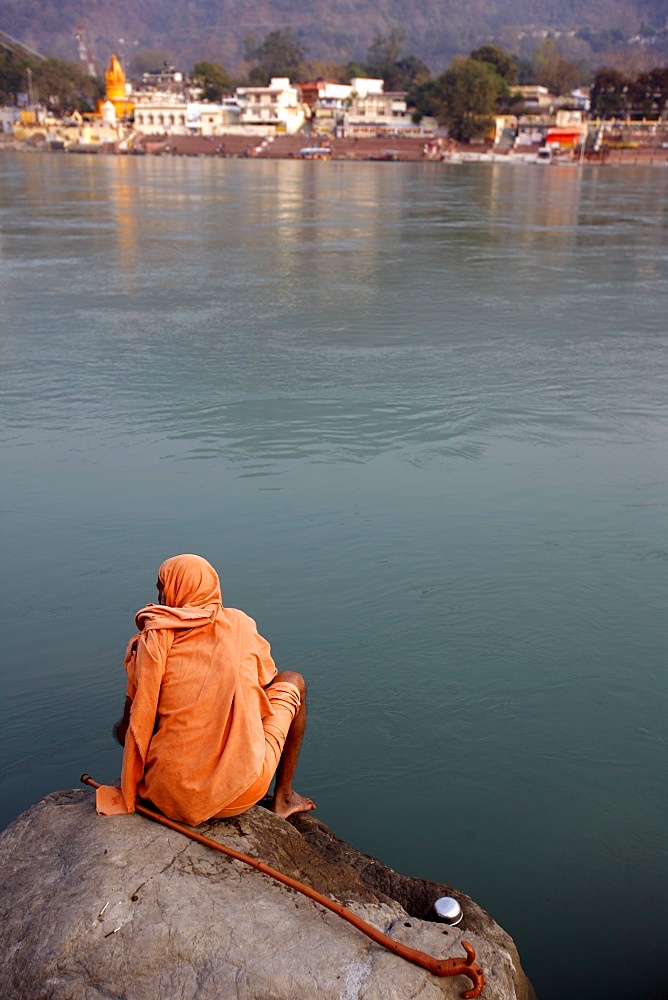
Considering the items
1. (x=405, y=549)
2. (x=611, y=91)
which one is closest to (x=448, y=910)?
(x=405, y=549)

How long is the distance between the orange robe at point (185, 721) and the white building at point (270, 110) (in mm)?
82083

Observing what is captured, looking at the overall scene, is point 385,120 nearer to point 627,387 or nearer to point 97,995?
point 627,387

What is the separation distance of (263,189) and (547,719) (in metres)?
31.4

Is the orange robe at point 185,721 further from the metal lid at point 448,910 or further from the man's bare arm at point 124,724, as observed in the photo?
the metal lid at point 448,910

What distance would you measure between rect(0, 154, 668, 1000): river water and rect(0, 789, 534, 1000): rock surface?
0.69 m

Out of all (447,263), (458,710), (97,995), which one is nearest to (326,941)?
(97,995)

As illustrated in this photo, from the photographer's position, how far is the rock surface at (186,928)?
1.76 meters

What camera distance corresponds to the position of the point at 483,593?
4.25 meters

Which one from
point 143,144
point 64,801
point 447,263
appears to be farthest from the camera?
point 143,144

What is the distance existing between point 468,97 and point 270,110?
21668 millimetres

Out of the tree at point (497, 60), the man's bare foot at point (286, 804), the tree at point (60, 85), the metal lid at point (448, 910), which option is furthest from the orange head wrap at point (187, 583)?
the tree at point (60, 85)

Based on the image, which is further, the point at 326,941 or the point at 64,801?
the point at 64,801

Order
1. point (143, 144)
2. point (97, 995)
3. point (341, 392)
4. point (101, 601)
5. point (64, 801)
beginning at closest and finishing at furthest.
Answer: point (97, 995), point (64, 801), point (101, 601), point (341, 392), point (143, 144)

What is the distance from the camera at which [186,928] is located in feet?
6.00
